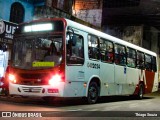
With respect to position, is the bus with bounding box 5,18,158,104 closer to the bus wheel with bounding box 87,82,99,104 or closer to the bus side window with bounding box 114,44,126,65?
the bus wheel with bounding box 87,82,99,104

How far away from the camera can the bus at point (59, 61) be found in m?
11.8

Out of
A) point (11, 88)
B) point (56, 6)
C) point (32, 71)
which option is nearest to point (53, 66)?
point (32, 71)

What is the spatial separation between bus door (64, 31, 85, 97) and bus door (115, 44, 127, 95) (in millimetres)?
3416

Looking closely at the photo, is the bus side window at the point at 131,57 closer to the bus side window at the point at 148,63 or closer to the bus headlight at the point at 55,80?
the bus side window at the point at 148,63

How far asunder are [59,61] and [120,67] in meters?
5.31

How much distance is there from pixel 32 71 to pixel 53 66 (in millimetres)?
860

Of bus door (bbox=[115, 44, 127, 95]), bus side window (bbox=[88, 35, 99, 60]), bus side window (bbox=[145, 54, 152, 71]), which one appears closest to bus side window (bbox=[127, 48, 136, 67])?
bus door (bbox=[115, 44, 127, 95])

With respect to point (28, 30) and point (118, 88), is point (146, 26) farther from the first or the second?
point (28, 30)

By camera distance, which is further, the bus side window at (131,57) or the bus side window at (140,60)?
the bus side window at (140,60)

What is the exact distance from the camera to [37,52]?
12195 millimetres

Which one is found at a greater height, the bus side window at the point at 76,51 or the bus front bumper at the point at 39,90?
the bus side window at the point at 76,51

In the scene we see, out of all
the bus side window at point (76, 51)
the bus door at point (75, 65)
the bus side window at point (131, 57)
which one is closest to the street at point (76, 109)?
the bus door at point (75, 65)

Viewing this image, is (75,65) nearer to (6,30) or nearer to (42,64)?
(42,64)

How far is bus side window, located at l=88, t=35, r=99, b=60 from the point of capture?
1352 centimetres
